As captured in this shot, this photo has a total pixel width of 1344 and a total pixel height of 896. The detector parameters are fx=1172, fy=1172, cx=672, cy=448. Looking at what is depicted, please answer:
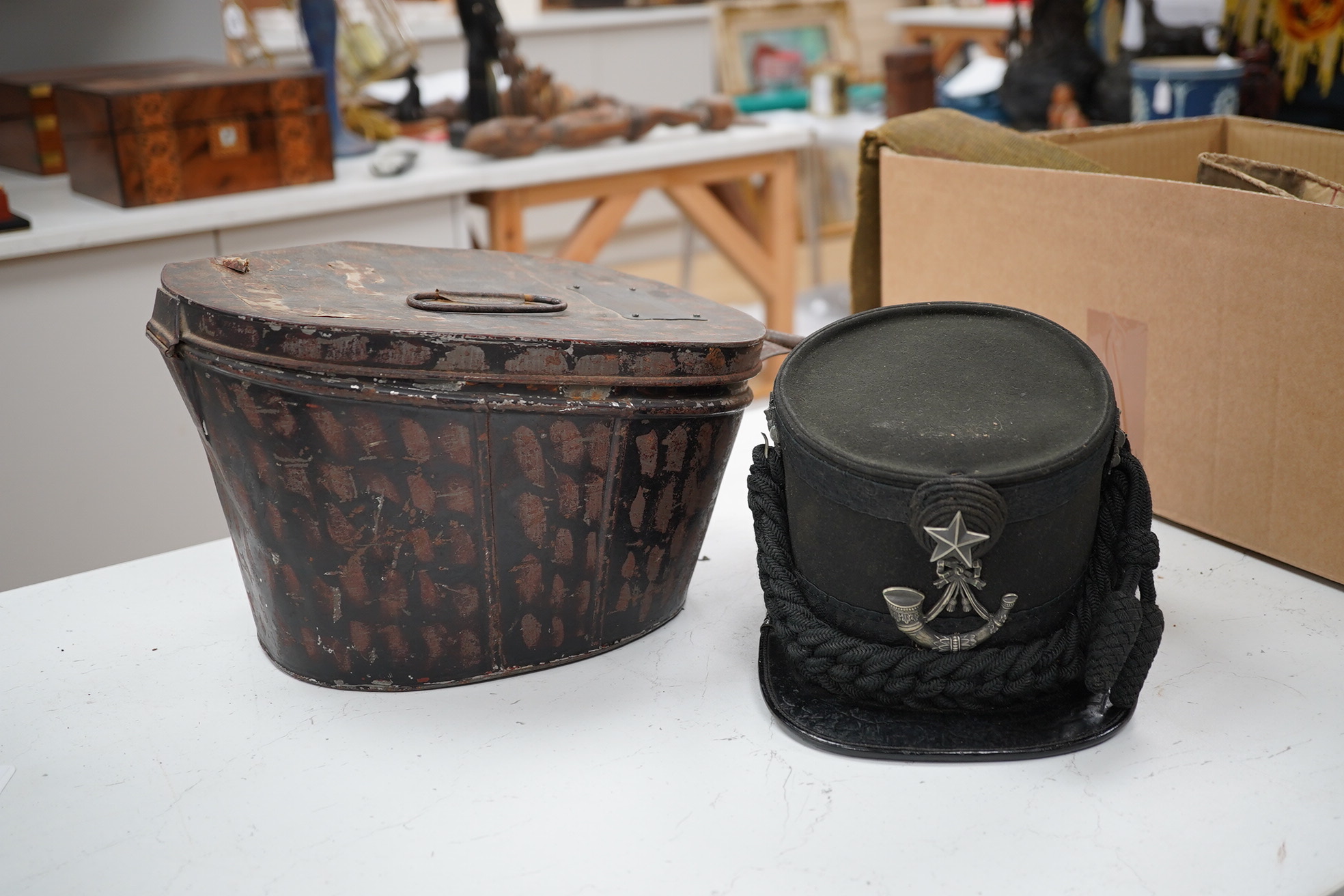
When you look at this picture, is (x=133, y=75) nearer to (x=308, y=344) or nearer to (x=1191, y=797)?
(x=308, y=344)

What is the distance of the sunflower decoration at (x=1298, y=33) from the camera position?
1742mm

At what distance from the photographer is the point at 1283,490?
77cm

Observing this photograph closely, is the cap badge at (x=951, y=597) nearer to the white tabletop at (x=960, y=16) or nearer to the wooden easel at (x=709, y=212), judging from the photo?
the wooden easel at (x=709, y=212)

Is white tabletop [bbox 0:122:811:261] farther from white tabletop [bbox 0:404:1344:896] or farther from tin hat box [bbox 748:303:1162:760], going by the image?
tin hat box [bbox 748:303:1162:760]

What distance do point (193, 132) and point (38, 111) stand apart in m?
0.44

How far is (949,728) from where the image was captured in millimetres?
634

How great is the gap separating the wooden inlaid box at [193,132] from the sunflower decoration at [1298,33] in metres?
1.47

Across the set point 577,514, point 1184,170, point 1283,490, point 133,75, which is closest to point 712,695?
point 577,514

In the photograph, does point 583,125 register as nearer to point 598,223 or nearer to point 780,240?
point 598,223

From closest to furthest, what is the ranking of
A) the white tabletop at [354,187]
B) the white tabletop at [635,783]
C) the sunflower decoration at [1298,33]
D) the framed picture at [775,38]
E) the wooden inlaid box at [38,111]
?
the white tabletop at [635,783], the white tabletop at [354,187], the sunflower decoration at [1298,33], the wooden inlaid box at [38,111], the framed picture at [775,38]

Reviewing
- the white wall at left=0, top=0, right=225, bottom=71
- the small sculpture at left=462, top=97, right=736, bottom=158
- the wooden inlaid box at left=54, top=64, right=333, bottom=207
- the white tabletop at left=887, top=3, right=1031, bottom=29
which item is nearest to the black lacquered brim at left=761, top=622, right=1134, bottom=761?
the wooden inlaid box at left=54, top=64, right=333, bottom=207

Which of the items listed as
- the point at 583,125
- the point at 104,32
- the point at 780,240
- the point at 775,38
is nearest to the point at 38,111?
the point at 104,32

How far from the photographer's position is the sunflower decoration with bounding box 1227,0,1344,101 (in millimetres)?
1742

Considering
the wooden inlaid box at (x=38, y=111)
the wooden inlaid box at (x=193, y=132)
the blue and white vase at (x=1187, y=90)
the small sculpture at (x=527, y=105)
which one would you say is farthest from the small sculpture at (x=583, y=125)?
the blue and white vase at (x=1187, y=90)
